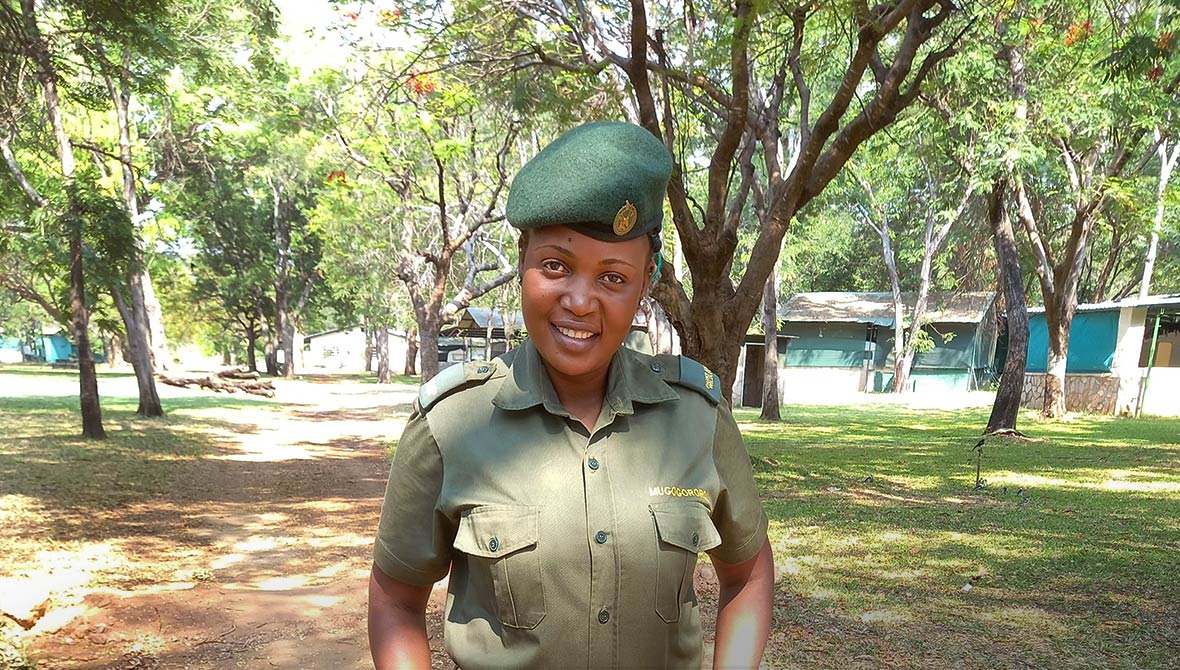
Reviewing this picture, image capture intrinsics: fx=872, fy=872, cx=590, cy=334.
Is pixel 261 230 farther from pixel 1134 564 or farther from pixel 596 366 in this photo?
pixel 596 366

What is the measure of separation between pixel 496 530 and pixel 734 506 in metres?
0.43

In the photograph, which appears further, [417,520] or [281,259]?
[281,259]

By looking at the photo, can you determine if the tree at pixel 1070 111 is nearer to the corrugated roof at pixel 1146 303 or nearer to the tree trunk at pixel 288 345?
the corrugated roof at pixel 1146 303

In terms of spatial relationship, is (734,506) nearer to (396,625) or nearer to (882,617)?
(396,625)

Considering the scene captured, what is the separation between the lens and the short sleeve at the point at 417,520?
1.46 metres

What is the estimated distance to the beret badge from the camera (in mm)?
1428

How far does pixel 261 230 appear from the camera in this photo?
39719mm

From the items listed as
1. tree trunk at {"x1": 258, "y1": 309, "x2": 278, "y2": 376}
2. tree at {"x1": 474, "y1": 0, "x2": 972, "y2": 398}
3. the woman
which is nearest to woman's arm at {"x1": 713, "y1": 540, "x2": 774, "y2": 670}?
the woman

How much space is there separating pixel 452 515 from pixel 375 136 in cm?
1514

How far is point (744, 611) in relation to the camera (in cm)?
155

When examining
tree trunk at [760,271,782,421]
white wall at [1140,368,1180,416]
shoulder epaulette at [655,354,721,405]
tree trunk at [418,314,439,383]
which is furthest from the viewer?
white wall at [1140,368,1180,416]

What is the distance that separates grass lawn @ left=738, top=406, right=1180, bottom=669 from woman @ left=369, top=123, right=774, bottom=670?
3607 millimetres

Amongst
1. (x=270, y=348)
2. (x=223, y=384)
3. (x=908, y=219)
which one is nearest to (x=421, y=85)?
(x=223, y=384)

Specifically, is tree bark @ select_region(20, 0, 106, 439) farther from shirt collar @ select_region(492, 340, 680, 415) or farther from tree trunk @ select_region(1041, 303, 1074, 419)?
tree trunk @ select_region(1041, 303, 1074, 419)
